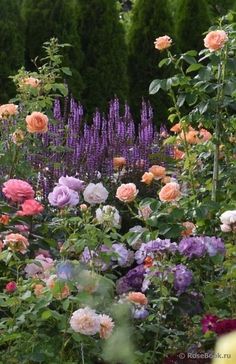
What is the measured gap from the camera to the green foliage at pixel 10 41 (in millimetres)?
6715

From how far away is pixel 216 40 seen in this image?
318 centimetres

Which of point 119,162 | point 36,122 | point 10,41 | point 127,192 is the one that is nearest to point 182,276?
point 127,192

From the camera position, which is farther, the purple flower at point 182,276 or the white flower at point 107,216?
the purple flower at point 182,276

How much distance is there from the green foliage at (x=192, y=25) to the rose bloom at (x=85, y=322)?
606 centimetres

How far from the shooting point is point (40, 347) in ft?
8.06

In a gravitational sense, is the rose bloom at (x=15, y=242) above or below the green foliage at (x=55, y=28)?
below

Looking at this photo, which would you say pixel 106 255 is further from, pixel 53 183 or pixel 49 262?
pixel 53 183

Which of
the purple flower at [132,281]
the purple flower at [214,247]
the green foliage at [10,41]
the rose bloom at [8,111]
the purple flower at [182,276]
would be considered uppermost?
the green foliage at [10,41]

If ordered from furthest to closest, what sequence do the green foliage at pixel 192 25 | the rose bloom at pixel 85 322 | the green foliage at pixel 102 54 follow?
the green foliage at pixel 192 25, the green foliage at pixel 102 54, the rose bloom at pixel 85 322

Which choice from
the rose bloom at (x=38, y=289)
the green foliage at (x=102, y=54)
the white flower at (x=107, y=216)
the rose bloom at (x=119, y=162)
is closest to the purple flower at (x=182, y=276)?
the white flower at (x=107, y=216)

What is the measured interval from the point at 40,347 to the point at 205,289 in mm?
671

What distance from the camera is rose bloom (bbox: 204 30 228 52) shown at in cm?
317

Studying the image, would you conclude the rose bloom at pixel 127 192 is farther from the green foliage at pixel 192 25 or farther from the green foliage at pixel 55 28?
the green foliage at pixel 192 25

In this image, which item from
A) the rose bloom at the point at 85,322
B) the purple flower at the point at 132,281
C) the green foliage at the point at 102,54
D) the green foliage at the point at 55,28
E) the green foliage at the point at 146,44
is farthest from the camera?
the green foliage at the point at 146,44
